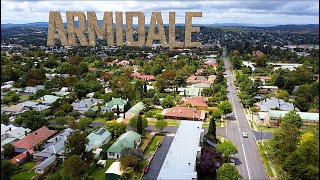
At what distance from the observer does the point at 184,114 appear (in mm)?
23812

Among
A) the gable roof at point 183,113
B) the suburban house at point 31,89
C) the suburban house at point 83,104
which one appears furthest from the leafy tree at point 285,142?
the suburban house at point 31,89

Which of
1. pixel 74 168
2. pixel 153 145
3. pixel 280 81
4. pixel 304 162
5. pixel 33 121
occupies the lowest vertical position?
pixel 153 145

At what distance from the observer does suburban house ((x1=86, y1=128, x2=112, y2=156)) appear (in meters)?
17.7

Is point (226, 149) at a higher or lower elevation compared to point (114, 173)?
higher

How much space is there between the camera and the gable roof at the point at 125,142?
653 inches

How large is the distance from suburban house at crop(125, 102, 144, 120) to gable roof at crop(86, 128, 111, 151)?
4.50 metres

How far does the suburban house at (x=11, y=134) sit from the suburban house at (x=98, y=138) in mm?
4498

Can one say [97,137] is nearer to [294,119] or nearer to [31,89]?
[294,119]

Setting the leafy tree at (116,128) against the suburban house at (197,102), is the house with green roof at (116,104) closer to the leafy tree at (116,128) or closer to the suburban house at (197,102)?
the suburban house at (197,102)

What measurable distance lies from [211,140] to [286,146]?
4.54 metres

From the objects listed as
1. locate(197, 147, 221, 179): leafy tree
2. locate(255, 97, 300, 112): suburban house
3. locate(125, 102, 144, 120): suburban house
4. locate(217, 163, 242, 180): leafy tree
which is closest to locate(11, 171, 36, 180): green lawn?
locate(197, 147, 221, 179): leafy tree

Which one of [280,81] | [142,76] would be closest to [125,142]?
[280,81]

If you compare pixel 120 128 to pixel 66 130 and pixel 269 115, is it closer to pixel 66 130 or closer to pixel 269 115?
pixel 66 130

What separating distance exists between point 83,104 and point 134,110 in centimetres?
529
